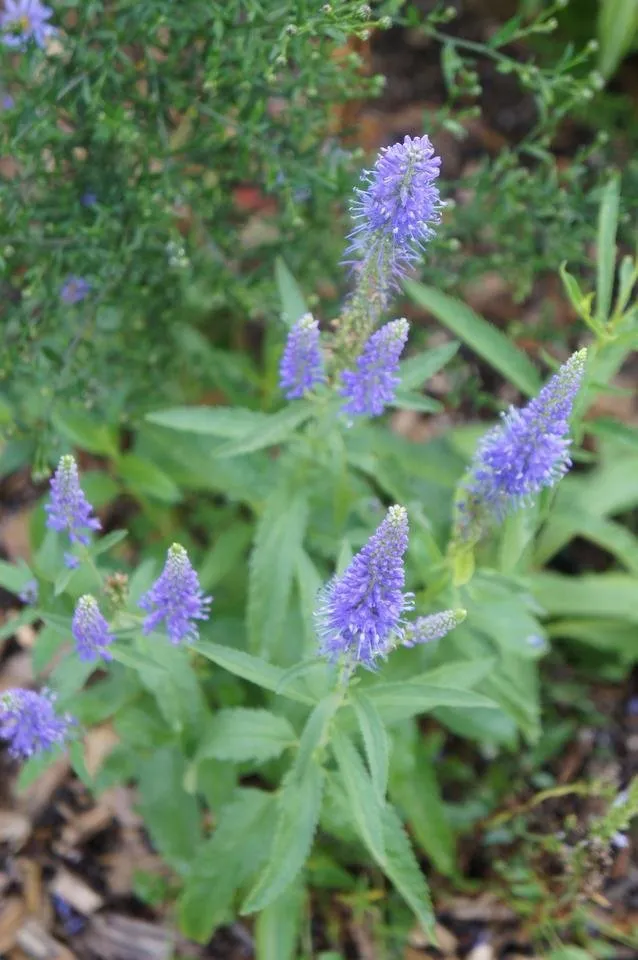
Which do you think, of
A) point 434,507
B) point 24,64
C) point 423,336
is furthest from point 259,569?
point 24,64

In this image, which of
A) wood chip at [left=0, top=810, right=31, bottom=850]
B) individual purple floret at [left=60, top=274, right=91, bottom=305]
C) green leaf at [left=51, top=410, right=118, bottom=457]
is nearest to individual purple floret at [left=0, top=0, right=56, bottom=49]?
individual purple floret at [left=60, top=274, right=91, bottom=305]

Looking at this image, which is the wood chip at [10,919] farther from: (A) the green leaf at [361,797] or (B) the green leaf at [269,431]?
(B) the green leaf at [269,431]

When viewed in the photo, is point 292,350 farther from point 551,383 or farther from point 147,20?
point 147,20

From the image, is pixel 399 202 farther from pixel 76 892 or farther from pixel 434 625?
pixel 76 892

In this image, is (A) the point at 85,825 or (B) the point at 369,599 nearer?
(B) the point at 369,599

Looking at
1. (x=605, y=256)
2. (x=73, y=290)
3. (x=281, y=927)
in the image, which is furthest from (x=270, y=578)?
(x=605, y=256)

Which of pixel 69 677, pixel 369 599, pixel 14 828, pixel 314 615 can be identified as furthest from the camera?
pixel 14 828
